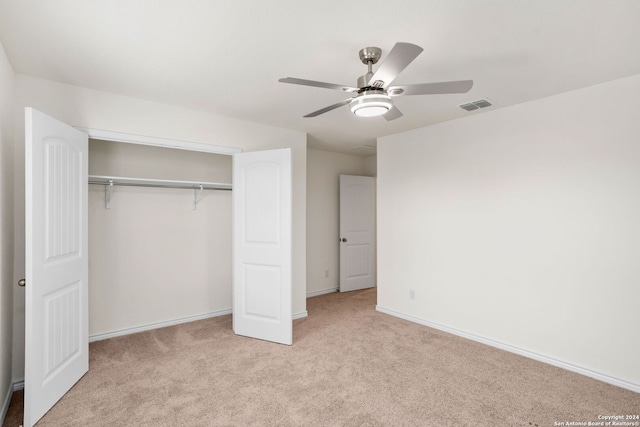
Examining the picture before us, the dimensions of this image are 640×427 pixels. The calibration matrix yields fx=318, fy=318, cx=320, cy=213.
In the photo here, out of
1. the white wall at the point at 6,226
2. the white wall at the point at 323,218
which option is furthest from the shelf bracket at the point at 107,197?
the white wall at the point at 323,218

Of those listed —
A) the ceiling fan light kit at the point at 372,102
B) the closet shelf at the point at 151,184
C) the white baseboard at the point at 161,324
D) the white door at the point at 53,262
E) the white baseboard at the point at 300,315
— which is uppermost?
the ceiling fan light kit at the point at 372,102

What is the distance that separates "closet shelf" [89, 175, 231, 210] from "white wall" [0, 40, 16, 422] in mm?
850

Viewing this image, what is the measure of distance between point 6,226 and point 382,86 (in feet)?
9.15

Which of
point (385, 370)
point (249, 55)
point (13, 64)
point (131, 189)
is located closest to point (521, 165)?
point (385, 370)

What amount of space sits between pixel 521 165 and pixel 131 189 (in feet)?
13.7

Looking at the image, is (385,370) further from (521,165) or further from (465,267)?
(521,165)

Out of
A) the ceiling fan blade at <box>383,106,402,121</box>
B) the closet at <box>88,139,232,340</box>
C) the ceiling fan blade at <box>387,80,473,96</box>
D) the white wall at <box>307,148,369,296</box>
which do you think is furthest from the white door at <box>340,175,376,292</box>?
the ceiling fan blade at <box>387,80,473,96</box>

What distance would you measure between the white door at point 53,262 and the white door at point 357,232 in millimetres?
3801

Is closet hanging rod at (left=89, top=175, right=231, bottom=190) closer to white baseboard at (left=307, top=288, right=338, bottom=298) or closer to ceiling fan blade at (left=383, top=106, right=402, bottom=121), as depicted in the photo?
white baseboard at (left=307, top=288, right=338, bottom=298)

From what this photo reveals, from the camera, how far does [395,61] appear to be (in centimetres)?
160

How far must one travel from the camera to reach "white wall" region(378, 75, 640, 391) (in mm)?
2590

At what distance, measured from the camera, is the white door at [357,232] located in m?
5.63

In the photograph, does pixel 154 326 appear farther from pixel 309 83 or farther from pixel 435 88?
pixel 435 88

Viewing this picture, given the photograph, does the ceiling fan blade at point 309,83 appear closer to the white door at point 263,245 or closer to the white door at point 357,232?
the white door at point 263,245
